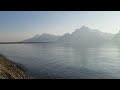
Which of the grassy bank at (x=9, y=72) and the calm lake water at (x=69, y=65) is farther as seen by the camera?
the calm lake water at (x=69, y=65)

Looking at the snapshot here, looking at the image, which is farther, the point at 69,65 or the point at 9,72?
the point at 69,65

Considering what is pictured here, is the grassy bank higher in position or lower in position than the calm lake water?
higher

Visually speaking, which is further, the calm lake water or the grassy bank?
the calm lake water

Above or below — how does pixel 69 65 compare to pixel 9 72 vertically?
below

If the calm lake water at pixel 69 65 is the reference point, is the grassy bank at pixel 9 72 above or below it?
above
